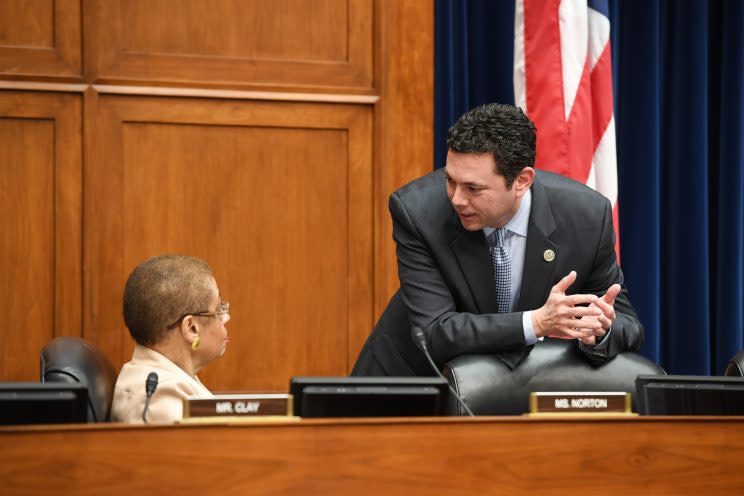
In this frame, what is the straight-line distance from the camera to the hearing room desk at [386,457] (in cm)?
154

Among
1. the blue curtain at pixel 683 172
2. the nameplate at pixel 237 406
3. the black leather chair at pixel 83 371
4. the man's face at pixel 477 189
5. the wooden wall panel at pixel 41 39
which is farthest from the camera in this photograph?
the blue curtain at pixel 683 172

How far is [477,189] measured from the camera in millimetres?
2633

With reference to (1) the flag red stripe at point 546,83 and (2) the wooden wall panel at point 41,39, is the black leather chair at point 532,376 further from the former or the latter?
(2) the wooden wall panel at point 41,39

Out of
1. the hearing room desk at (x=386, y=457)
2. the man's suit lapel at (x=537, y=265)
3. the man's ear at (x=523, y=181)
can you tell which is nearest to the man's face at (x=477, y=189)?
the man's ear at (x=523, y=181)

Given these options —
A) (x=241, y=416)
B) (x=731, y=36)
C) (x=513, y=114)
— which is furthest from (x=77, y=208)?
(x=731, y=36)

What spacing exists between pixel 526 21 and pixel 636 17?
0.73 m

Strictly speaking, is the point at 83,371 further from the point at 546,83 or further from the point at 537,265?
the point at 546,83

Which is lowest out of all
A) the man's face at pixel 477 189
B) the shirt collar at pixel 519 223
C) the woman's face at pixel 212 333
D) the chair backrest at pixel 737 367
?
the chair backrest at pixel 737 367

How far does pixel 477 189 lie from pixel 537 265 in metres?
0.27

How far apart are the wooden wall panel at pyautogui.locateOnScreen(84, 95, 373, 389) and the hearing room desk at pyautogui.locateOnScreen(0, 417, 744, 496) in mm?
2248

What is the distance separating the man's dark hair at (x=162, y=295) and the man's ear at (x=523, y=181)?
0.89 m

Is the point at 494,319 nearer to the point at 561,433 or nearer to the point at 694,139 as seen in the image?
the point at 561,433

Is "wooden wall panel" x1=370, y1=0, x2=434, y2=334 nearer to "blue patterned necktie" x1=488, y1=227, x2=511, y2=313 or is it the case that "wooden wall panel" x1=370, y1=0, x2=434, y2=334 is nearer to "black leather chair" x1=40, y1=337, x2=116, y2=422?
"blue patterned necktie" x1=488, y1=227, x2=511, y2=313

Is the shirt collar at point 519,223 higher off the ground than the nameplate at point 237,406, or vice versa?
the shirt collar at point 519,223
